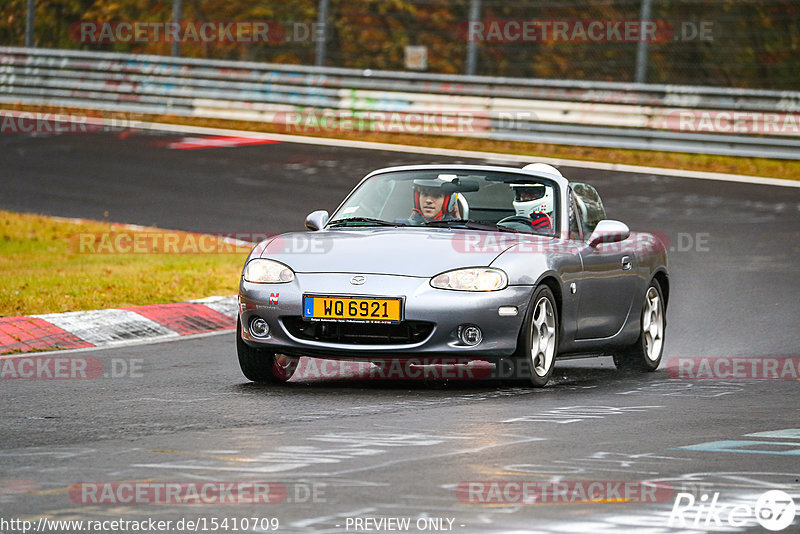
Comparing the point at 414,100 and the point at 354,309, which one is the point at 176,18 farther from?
the point at 354,309

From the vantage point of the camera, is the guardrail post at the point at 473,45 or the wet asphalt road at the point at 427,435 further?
the guardrail post at the point at 473,45

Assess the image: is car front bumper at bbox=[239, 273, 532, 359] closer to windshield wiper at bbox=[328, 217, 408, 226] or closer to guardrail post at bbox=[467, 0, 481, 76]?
windshield wiper at bbox=[328, 217, 408, 226]

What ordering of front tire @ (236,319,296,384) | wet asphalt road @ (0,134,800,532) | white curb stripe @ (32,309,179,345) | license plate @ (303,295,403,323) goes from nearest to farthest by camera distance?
wet asphalt road @ (0,134,800,532) → license plate @ (303,295,403,323) → front tire @ (236,319,296,384) → white curb stripe @ (32,309,179,345)

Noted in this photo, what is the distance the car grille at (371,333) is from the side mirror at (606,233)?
1688mm

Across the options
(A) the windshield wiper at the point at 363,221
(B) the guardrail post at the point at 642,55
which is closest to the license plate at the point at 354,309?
(A) the windshield wiper at the point at 363,221

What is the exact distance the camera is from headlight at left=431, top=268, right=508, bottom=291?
8.39 m

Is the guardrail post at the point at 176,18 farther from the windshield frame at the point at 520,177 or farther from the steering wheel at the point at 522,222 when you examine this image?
the steering wheel at the point at 522,222

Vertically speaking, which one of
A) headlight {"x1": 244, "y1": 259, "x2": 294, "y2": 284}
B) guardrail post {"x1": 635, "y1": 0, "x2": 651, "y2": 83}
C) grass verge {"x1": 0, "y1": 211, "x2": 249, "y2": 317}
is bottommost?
grass verge {"x1": 0, "y1": 211, "x2": 249, "y2": 317}

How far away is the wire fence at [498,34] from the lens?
1214 inches

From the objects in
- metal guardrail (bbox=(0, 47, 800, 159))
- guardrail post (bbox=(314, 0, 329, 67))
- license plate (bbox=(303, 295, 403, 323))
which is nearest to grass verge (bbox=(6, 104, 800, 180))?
metal guardrail (bbox=(0, 47, 800, 159))

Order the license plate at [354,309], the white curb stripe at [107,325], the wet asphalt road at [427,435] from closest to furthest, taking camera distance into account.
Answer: the wet asphalt road at [427,435] < the license plate at [354,309] < the white curb stripe at [107,325]

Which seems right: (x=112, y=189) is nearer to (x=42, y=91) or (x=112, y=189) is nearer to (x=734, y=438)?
(x=42, y=91)

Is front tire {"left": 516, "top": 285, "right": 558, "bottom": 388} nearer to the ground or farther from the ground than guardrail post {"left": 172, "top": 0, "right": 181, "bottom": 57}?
nearer to the ground

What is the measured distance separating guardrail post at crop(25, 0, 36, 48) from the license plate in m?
22.0
